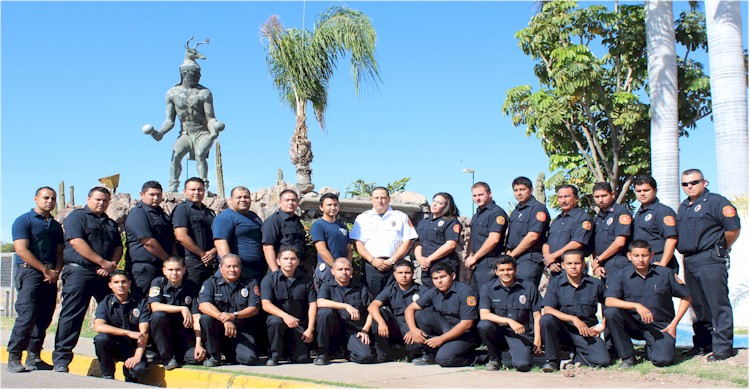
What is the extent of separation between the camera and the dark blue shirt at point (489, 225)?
7.55 m

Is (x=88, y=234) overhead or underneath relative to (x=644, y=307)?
overhead

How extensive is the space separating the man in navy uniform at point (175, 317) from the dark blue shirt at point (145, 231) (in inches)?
11.9

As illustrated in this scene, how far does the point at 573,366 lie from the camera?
670cm

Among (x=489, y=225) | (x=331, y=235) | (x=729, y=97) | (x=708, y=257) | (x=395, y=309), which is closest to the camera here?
(x=708, y=257)

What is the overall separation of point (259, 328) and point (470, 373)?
6.80ft

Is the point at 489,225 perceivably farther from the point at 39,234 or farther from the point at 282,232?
the point at 39,234

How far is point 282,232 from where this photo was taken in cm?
776

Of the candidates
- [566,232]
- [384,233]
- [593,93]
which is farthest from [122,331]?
[593,93]

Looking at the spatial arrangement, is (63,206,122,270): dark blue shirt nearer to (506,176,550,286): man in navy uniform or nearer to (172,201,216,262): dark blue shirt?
(172,201,216,262): dark blue shirt

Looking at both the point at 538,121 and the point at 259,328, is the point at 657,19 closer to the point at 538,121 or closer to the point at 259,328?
the point at 538,121

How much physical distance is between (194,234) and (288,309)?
1.25 m

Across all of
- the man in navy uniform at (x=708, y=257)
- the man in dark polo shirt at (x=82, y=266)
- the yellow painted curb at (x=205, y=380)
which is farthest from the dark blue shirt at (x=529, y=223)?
the man in dark polo shirt at (x=82, y=266)

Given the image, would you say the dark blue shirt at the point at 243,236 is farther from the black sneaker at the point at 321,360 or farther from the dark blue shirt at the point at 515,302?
the dark blue shirt at the point at 515,302

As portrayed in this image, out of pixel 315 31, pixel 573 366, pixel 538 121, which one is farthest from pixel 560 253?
pixel 538 121
